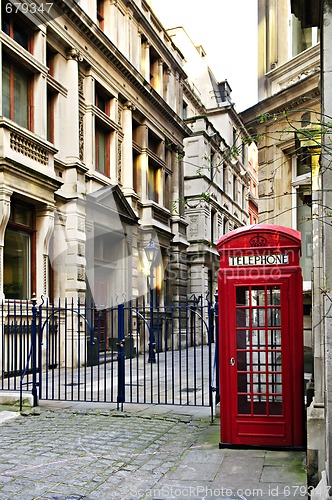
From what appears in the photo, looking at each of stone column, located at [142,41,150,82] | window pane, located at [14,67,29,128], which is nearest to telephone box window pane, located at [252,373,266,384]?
window pane, located at [14,67,29,128]

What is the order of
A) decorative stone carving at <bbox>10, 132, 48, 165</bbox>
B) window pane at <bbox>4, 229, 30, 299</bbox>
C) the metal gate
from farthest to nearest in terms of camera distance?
window pane at <bbox>4, 229, 30, 299</bbox>, decorative stone carving at <bbox>10, 132, 48, 165</bbox>, the metal gate

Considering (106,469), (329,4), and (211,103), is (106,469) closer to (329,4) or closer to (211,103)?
(329,4)

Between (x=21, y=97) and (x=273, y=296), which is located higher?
(x=21, y=97)

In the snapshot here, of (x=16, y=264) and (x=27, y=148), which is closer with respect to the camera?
(x=27, y=148)

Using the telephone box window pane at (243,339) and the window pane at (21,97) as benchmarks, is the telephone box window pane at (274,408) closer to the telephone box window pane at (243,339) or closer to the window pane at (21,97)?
the telephone box window pane at (243,339)

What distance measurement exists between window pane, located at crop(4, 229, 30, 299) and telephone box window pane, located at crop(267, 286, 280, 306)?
9569mm

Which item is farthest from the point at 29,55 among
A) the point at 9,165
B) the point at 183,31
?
the point at 183,31

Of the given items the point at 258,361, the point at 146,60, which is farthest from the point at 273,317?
the point at 146,60

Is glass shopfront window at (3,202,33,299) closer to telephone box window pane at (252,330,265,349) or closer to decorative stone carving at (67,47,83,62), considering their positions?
decorative stone carving at (67,47,83,62)

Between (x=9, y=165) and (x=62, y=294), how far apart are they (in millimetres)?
4765

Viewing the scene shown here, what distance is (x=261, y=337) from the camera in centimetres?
673

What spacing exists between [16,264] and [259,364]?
994 centimetres

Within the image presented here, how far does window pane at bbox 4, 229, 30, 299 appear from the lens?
1477 centimetres

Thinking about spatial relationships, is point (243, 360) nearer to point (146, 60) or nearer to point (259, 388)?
point (259, 388)
